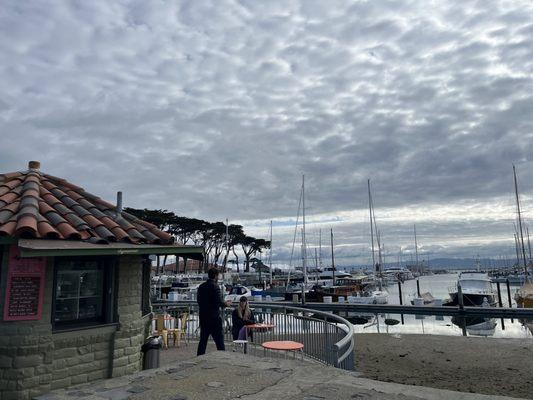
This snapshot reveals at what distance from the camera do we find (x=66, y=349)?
7.04m

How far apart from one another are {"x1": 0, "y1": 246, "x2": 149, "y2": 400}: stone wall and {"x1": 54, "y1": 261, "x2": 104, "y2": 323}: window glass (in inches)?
10.6

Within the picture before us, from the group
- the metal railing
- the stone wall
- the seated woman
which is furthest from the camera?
the seated woman

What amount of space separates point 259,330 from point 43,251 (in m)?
6.97

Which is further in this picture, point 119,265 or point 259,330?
point 259,330

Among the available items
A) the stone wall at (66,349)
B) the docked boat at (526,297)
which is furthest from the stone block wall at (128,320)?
the docked boat at (526,297)

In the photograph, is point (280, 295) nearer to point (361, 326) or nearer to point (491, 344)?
point (361, 326)

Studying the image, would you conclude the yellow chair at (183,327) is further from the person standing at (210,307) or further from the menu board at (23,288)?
the menu board at (23,288)

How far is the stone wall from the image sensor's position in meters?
6.53

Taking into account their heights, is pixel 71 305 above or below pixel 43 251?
below

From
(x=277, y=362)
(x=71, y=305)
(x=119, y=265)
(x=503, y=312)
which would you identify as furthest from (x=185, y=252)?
(x=503, y=312)

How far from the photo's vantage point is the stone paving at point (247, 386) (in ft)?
18.6

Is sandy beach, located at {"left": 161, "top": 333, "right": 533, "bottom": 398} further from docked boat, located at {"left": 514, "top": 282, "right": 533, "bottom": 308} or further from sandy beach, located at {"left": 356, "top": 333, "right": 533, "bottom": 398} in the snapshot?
docked boat, located at {"left": 514, "top": 282, "right": 533, "bottom": 308}

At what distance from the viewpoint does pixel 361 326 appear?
2584 cm

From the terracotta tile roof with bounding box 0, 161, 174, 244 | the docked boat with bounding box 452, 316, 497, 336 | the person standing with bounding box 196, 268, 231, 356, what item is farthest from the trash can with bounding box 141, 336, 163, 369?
the docked boat with bounding box 452, 316, 497, 336
